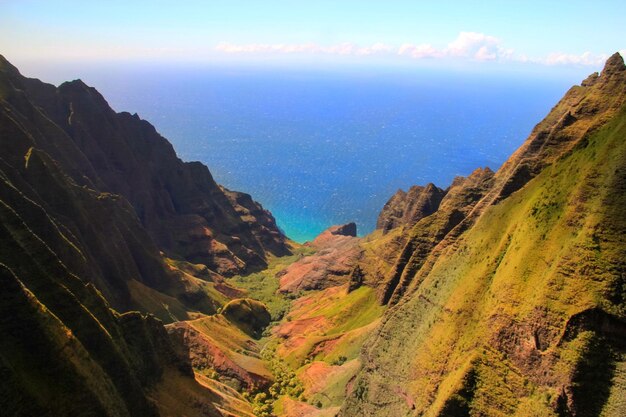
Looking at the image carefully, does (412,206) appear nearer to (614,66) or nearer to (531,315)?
(614,66)

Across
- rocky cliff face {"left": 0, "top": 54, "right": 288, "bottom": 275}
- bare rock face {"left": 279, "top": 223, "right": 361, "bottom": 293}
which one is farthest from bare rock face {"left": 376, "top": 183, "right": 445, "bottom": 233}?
rocky cliff face {"left": 0, "top": 54, "right": 288, "bottom": 275}

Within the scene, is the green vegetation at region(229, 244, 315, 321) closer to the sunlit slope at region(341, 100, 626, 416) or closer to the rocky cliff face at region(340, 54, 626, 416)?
the rocky cliff face at region(340, 54, 626, 416)

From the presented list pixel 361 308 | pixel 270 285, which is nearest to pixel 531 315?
pixel 361 308

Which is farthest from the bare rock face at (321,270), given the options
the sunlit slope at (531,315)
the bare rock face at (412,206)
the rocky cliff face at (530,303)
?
the sunlit slope at (531,315)

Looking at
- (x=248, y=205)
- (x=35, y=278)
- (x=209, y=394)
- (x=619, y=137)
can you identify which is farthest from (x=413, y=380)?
(x=248, y=205)

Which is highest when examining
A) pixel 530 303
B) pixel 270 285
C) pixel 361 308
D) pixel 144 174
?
pixel 144 174

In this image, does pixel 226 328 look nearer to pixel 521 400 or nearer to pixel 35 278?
pixel 35 278
